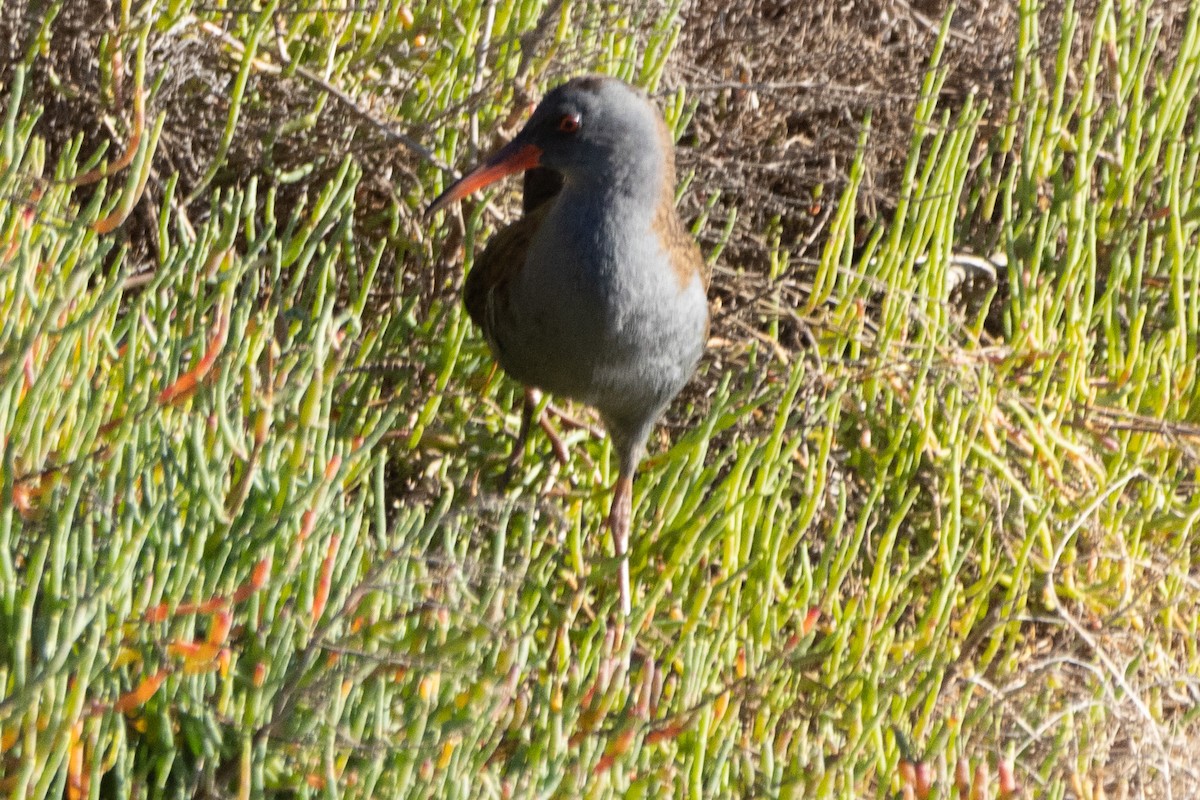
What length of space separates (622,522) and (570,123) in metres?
0.79

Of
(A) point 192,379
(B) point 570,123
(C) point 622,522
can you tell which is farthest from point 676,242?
(A) point 192,379

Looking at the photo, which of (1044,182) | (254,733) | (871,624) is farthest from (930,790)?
(1044,182)

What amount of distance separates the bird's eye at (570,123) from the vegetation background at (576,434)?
430mm

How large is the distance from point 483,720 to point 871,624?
1.05 metres

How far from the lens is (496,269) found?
2.72 metres

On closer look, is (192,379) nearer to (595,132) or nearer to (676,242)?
(595,132)

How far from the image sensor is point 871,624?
2523 millimetres

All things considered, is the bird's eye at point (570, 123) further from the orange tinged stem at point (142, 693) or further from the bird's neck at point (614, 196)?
the orange tinged stem at point (142, 693)

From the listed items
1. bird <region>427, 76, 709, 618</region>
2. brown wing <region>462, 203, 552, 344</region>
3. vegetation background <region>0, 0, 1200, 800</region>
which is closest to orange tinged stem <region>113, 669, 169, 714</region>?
vegetation background <region>0, 0, 1200, 800</region>

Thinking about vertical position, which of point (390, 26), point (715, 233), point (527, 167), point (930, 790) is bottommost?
point (930, 790)

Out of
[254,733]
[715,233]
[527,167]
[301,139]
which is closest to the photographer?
[254,733]

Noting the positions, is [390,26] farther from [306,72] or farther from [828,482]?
[828,482]

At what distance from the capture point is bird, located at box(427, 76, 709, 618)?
243 centimetres

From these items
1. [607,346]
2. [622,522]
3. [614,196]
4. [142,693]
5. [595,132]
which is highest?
[595,132]
